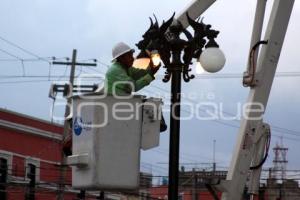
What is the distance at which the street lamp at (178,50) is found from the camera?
7254mm

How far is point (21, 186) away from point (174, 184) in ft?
63.3

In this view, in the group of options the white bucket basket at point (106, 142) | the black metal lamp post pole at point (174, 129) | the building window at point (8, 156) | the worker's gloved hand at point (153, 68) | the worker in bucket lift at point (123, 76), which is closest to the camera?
the white bucket basket at point (106, 142)

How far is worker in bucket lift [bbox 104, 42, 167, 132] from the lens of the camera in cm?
602

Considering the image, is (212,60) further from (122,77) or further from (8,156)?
(8,156)

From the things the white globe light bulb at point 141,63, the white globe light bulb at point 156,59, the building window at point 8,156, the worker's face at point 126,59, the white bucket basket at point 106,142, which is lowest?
the white bucket basket at point 106,142

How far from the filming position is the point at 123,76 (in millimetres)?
6215

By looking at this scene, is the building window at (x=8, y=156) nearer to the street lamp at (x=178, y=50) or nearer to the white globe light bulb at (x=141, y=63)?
the street lamp at (x=178, y=50)

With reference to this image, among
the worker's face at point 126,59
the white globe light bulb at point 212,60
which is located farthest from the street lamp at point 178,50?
the worker's face at point 126,59

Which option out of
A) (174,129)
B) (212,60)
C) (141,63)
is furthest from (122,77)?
(212,60)

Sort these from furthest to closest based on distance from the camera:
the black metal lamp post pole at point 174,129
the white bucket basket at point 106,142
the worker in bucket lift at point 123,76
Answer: the black metal lamp post pole at point 174,129 → the worker in bucket lift at point 123,76 → the white bucket basket at point 106,142

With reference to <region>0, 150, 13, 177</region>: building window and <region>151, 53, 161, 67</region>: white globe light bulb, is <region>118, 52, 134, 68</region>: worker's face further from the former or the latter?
<region>0, 150, 13, 177</region>: building window

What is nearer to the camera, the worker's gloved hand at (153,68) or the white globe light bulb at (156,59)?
the worker's gloved hand at (153,68)

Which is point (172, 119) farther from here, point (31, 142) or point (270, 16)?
point (31, 142)

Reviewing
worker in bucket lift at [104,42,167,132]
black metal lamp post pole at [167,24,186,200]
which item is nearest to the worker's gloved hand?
black metal lamp post pole at [167,24,186,200]
